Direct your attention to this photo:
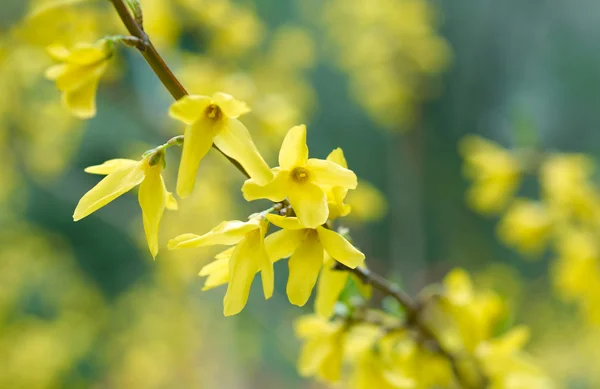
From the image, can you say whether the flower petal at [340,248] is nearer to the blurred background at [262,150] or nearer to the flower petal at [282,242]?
the flower petal at [282,242]

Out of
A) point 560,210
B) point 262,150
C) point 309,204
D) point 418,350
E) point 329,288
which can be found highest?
point 309,204

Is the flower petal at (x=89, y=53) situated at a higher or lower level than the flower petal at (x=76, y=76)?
higher

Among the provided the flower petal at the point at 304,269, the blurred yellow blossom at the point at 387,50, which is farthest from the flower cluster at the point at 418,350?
the blurred yellow blossom at the point at 387,50

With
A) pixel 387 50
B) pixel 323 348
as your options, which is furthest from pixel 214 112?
pixel 387 50

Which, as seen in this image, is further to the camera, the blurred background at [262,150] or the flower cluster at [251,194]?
the blurred background at [262,150]

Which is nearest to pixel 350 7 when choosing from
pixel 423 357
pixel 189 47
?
pixel 189 47

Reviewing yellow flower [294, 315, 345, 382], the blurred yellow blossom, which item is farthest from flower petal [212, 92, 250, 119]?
the blurred yellow blossom

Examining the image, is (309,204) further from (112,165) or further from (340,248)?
(112,165)
